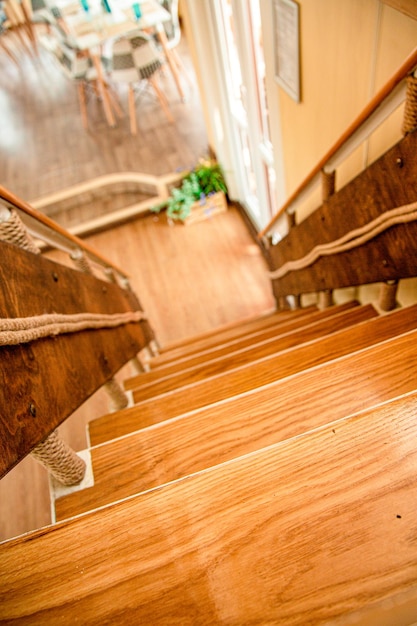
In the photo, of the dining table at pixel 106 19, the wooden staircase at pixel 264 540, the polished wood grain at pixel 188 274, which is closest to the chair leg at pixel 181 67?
the dining table at pixel 106 19

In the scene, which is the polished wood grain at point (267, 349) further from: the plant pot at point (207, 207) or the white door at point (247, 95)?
the plant pot at point (207, 207)

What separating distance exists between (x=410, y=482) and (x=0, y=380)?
79 cm

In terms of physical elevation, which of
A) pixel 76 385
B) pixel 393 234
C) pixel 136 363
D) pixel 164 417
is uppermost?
pixel 393 234

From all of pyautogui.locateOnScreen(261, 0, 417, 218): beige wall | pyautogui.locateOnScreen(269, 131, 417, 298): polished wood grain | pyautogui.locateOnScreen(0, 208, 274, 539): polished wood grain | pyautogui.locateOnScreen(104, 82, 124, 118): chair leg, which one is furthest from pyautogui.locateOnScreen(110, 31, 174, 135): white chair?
pyautogui.locateOnScreen(269, 131, 417, 298): polished wood grain

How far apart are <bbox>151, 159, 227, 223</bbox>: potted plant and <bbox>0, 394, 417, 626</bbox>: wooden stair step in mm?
4490

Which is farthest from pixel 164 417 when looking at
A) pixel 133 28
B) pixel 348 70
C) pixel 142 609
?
pixel 133 28

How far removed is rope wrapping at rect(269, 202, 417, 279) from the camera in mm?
1215

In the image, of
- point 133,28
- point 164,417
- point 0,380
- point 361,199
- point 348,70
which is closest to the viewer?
point 0,380

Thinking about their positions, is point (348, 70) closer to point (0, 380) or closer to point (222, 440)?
point (222, 440)

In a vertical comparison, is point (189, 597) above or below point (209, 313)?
above

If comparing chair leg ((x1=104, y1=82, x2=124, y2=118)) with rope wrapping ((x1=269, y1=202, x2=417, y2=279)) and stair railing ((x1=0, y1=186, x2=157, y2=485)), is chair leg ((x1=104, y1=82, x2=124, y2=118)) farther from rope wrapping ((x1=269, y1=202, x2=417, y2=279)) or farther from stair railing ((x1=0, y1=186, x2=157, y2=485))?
stair railing ((x1=0, y1=186, x2=157, y2=485))

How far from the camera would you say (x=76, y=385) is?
1.18m

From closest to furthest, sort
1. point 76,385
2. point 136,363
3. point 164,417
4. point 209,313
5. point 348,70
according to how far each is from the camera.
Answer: point 76,385 < point 164,417 < point 348,70 < point 136,363 < point 209,313

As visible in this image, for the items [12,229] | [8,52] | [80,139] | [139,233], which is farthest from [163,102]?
[12,229]
